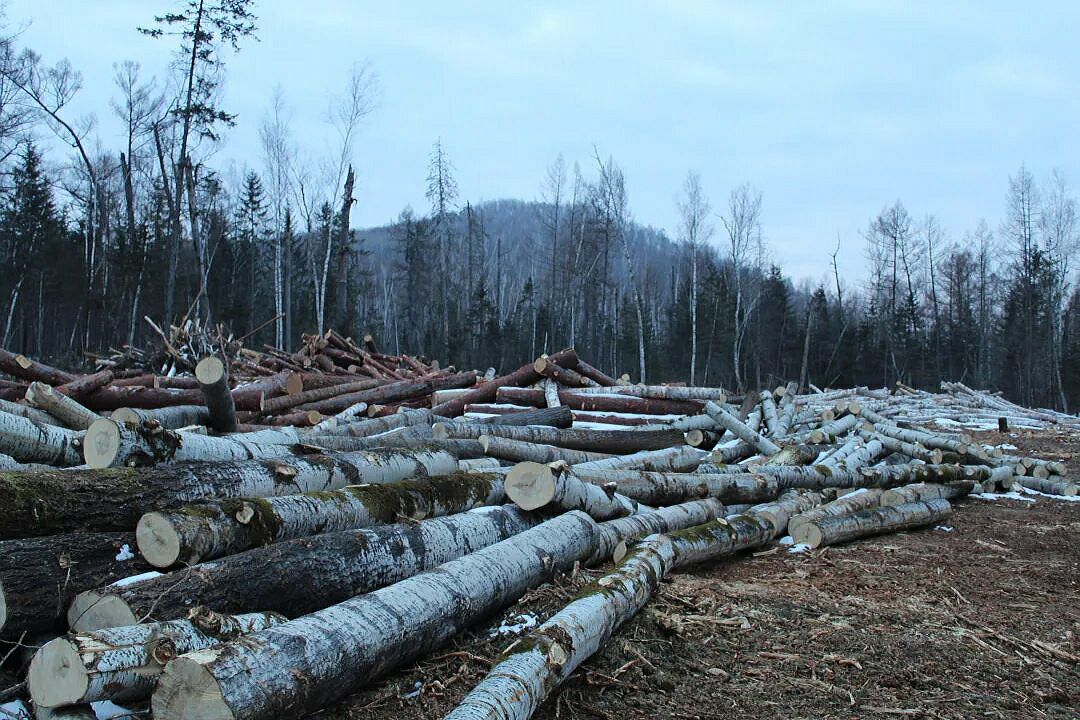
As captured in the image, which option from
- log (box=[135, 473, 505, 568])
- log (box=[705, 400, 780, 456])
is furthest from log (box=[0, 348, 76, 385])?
log (box=[705, 400, 780, 456])

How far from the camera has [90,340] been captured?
99.5 feet

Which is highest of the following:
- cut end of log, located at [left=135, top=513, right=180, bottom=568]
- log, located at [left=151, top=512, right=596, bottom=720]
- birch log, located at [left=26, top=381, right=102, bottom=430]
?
birch log, located at [left=26, top=381, right=102, bottom=430]

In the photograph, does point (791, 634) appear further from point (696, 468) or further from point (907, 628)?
point (696, 468)

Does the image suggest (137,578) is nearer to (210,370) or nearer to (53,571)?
(53,571)

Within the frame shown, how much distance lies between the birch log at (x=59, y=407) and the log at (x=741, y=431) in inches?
280

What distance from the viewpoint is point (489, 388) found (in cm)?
1285

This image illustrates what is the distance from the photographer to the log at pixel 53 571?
8.87 feet

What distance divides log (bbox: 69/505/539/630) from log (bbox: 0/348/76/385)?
33.4ft

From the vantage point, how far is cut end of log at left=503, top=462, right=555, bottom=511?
439 centimetres

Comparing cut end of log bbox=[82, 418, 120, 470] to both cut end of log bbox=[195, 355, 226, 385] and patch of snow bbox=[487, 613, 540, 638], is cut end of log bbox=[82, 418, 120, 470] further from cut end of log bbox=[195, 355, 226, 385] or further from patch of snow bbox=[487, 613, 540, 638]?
cut end of log bbox=[195, 355, 226, 385]

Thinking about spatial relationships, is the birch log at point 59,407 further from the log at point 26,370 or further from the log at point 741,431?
the log at point 741,431

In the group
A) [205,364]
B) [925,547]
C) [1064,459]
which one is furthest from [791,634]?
[1064,459]

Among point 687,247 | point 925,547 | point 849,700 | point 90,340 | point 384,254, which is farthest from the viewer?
point 384,254

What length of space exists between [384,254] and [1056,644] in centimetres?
7825
